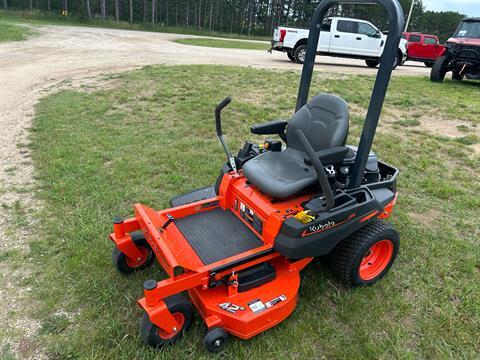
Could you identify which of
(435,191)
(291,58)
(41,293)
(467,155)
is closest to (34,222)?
(41,293)

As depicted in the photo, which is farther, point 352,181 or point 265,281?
point 352,181

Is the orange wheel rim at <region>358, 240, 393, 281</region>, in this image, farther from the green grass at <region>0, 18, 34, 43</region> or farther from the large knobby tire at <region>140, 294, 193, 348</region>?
the green grass at <region>0, 18, 34, 43</region>

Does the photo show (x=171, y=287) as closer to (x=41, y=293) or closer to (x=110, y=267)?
(x=110, y=267)

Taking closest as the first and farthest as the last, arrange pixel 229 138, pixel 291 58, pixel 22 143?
1. pixel 22 143
2. pixel 229 138
3. pixel 291 58

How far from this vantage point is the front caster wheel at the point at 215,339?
7.57 feet

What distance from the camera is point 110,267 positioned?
312cm

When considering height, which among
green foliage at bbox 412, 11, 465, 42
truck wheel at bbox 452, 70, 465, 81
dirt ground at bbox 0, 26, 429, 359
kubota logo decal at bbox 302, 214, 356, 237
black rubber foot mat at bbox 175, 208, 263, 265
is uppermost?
green foliage at bbox 412, 11, 465, 42

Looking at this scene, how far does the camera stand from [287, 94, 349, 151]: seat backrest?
305cm

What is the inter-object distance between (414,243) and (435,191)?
1304mm

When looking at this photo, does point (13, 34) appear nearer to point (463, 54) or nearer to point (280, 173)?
point (463, 54)

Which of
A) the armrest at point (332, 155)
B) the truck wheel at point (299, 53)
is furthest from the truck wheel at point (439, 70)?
the armrest at point (332, 155)

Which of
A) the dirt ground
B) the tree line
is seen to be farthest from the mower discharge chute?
the tree line

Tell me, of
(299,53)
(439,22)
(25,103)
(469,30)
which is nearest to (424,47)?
(469,30)

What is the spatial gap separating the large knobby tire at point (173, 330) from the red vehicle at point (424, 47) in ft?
62.5
